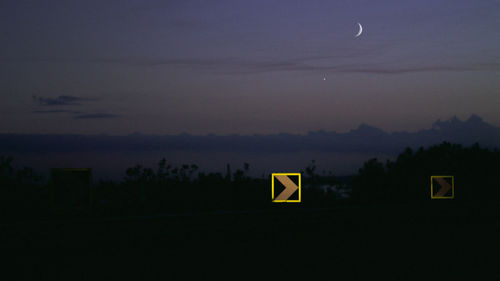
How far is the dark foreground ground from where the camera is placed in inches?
364

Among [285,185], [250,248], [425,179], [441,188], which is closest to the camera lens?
[250,248]

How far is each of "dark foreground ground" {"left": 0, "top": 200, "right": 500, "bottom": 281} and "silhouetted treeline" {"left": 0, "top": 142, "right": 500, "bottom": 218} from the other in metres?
1.15

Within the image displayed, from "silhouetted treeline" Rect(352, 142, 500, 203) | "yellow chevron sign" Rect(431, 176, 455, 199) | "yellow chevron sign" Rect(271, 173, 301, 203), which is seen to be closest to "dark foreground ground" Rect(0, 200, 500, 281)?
"yellow chevron sign" Rect(271, 173, 301, 203)

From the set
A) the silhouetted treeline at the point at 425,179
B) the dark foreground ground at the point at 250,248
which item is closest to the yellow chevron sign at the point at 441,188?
the silhouetted treeline at the point at 425,179

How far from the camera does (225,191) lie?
74.4ft

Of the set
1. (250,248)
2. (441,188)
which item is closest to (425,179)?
(441,188)

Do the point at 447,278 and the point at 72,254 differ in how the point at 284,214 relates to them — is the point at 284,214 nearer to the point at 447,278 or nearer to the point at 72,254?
the point at 72,254

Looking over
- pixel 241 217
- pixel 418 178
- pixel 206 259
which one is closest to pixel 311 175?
pixel 418 178

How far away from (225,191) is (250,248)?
35.1ft

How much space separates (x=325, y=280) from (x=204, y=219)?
6010 millimetres

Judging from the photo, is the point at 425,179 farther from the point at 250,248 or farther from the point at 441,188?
the point at 250,248

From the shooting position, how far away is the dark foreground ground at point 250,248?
9234mm

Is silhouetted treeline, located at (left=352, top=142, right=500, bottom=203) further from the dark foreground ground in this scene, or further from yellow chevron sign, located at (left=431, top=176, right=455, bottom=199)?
the dark foreground ground

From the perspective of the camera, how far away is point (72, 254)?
11023 millimetres
